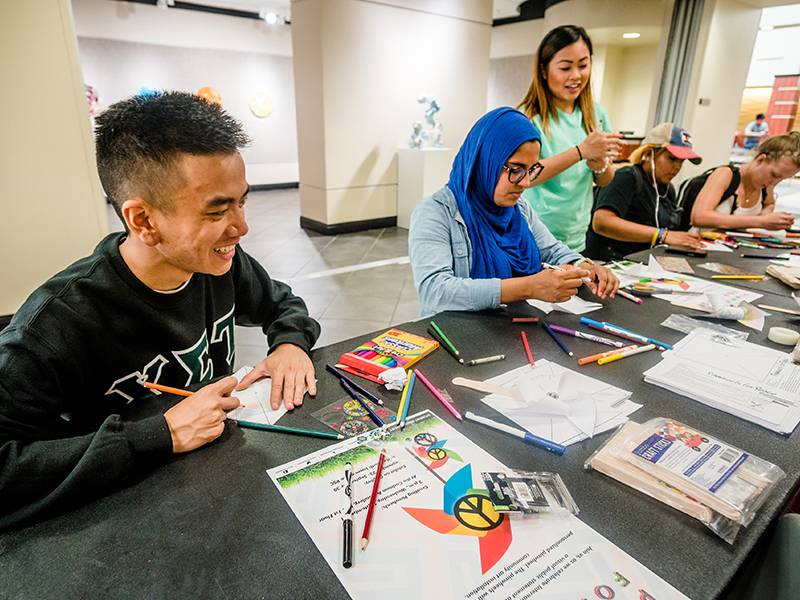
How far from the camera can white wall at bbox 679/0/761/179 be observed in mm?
5898

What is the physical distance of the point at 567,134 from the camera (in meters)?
1.93

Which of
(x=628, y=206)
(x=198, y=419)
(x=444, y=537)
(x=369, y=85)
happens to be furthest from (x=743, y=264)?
(x=369, y=85)

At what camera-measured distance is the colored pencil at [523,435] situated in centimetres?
75

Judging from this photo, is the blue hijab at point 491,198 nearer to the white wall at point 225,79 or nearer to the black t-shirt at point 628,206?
the black t-shirt at point 628,206

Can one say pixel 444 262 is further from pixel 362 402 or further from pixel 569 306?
pixel 362 402

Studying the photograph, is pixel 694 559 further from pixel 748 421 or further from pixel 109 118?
pixel 109 118

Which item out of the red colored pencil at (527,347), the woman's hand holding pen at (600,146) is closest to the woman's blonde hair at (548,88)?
the woman's hand holding pen at (600,146)

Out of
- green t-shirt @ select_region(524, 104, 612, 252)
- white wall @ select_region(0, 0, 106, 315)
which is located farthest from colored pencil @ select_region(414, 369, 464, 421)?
white wall @ select_region(0, 0, 106, 315)

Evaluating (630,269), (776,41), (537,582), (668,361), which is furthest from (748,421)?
(776,41)

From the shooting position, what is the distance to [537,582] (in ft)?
1.75

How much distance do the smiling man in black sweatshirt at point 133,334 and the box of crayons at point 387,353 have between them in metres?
0.11

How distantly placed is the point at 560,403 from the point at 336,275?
3.21 m

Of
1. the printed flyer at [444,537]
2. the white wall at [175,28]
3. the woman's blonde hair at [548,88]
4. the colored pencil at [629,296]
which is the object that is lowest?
the printed flyer at [444,537]

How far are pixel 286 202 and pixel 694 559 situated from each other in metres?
7.46
